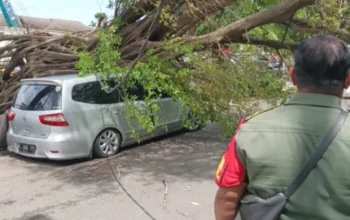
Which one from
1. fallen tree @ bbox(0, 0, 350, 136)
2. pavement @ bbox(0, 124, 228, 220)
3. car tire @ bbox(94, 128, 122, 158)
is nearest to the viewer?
pavement @ bbox(0, 124, 228, 220)

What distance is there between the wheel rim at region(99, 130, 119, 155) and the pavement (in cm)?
18

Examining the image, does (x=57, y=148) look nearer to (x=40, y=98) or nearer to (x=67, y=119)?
(x=67, y=119)

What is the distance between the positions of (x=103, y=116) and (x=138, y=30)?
6.77 feet

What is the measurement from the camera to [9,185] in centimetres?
609

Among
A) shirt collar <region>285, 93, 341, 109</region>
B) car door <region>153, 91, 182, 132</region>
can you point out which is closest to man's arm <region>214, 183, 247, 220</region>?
shirt collar <region>285, 93, 341, 109</region>

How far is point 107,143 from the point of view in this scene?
765 cm

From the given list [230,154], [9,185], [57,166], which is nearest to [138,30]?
[57,166]

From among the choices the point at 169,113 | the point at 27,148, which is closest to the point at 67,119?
the point at 27,148

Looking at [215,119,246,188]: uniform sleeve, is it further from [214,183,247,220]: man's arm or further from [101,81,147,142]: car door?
[101,81,147,142]: car door

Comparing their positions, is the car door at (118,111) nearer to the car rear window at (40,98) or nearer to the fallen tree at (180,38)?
the fallen tree at (180,38)

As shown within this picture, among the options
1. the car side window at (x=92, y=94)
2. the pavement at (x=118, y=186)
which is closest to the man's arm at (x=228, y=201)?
the pavement at (x=118, y=186)

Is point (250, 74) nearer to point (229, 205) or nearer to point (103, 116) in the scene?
point (103, 116)

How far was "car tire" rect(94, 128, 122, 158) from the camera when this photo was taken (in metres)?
7.48

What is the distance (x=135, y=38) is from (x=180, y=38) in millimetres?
1389
